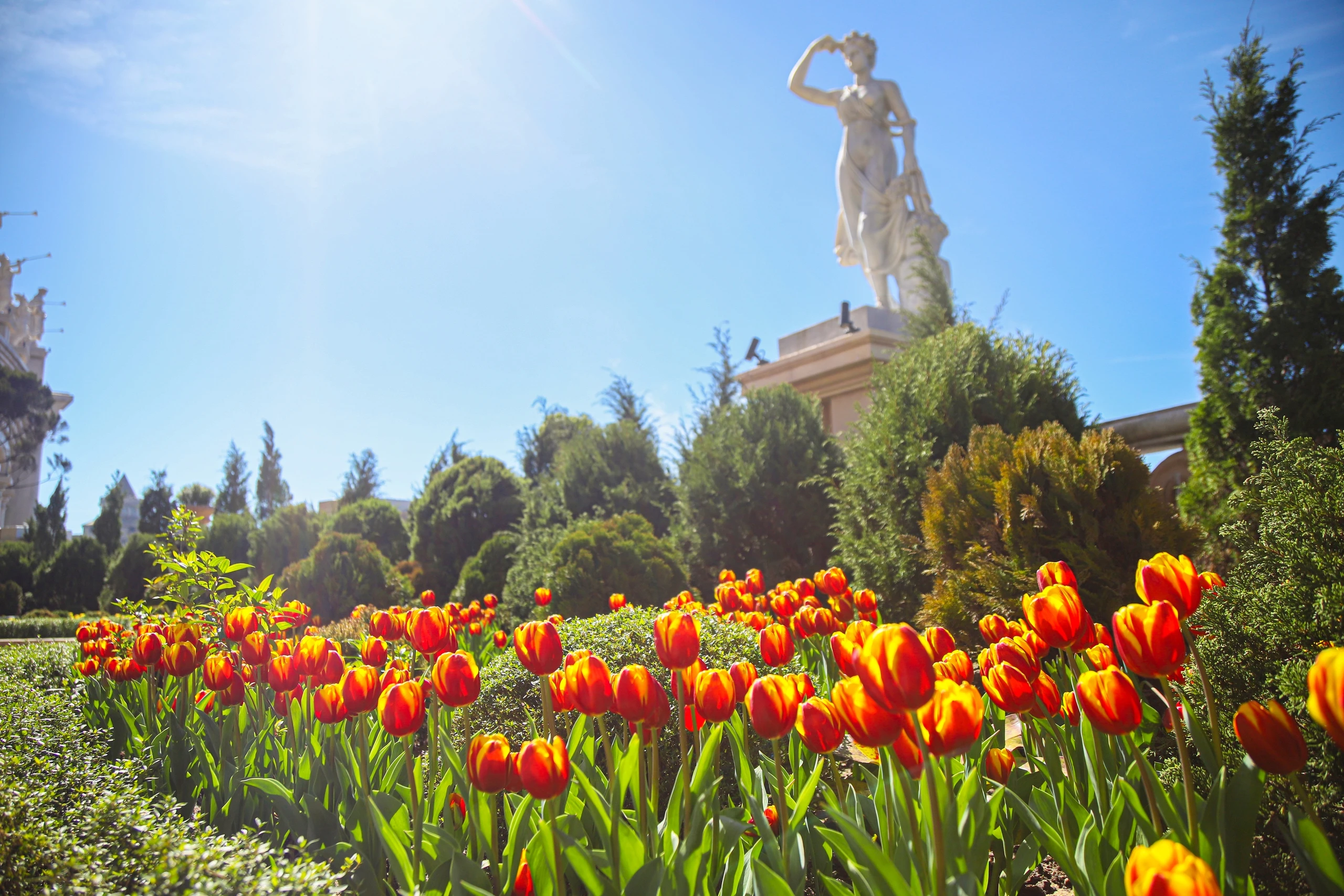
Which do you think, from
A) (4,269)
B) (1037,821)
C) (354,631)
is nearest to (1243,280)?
(1037,821)

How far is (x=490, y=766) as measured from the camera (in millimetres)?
1543

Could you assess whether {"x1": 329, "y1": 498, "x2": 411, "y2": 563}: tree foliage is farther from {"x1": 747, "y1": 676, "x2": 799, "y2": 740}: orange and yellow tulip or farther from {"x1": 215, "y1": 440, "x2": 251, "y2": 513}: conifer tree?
{"x1": 215, "y1": 440, "x2": 251, "y2": 513}: conifer tree

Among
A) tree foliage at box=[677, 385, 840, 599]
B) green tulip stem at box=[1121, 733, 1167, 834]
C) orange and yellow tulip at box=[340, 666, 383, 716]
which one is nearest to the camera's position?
green tulip stem at box=[1121, 733, 1167, 834]

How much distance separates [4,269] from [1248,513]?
42.2 metres

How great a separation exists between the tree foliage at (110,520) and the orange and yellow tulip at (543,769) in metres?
23.9

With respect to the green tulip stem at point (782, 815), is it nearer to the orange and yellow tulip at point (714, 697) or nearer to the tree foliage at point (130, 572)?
the orange and yellow tulip at point (714, 697)

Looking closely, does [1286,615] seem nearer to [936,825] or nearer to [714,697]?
[936,825]

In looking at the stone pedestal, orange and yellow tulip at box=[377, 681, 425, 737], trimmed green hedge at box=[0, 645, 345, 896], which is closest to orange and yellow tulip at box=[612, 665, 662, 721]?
orange and yellow tulip at box=[377, 681, 425, 737]

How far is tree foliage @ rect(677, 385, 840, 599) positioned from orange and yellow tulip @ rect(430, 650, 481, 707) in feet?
20.3

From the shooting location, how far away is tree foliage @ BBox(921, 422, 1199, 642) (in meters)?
4.02

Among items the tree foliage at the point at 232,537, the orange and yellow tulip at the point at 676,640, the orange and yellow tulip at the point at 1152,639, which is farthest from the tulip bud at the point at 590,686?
the tree foliage at the point at 232,537

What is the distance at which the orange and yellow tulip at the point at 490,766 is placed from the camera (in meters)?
1.54

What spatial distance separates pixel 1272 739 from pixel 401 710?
1873mm

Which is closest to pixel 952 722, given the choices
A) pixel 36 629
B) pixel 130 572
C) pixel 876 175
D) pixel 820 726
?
pixel 820 726
